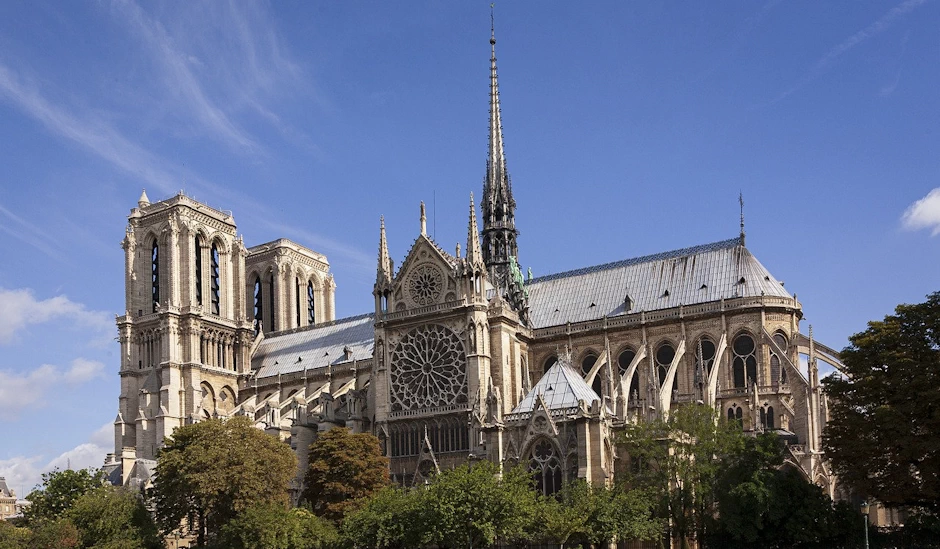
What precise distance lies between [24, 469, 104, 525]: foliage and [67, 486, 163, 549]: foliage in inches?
262

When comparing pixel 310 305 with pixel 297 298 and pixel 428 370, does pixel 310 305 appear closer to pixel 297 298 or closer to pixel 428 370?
pixel 297 298

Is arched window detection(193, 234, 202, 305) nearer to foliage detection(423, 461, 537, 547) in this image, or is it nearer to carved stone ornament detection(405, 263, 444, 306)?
carved stone ornament detection(405, 263, 444, 306)

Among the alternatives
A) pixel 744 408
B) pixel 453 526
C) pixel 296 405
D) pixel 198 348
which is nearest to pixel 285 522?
pixel 453 526

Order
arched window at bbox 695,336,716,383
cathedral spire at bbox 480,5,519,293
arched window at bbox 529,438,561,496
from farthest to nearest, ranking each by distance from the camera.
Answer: cathedral spire at bbox 480,5,519,293 < arched window at bbox 695,336,716,383 < arched window at bbox 529,438,561,496

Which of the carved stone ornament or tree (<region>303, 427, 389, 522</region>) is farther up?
the carved stone ornament

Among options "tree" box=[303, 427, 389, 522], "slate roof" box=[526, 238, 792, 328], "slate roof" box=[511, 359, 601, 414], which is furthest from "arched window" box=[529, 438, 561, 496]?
"slate roof" box=[526, 238, 792, 328]

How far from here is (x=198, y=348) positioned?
87938 millimetres

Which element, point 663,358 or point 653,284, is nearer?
point 663,358

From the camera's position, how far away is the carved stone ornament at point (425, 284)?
72.1m

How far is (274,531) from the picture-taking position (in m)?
53.4

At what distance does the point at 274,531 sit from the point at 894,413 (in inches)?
1098

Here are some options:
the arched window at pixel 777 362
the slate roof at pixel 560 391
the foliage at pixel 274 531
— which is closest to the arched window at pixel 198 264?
the foliage at pixel 274 531

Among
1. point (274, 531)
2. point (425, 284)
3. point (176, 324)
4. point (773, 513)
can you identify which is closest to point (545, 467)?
point (773, 513)

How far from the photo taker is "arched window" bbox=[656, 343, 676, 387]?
71812 millimetres
